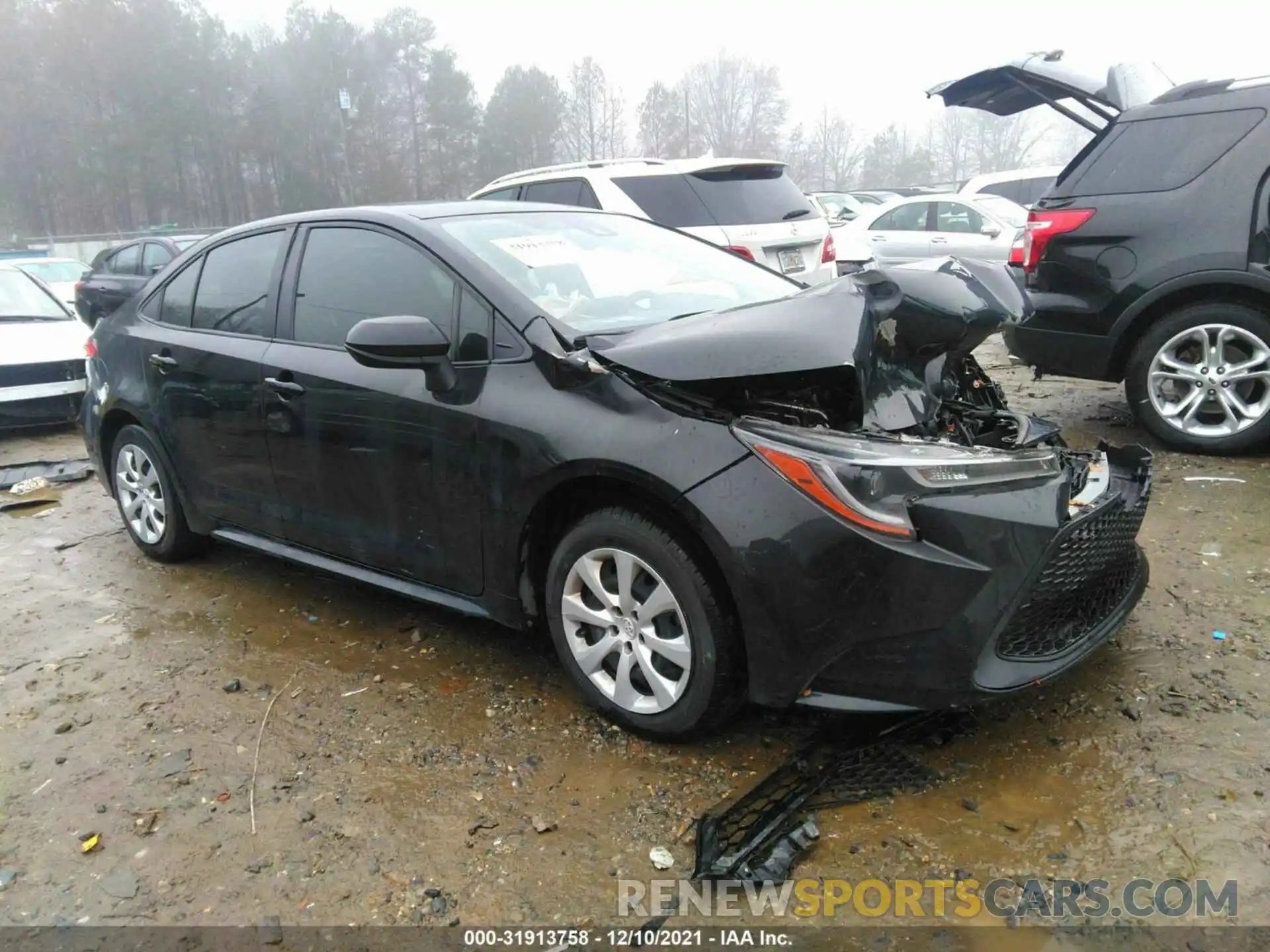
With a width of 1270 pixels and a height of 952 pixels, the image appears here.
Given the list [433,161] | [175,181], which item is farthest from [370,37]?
[175,181]

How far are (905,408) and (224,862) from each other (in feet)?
7.44

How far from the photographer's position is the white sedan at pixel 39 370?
7.56m

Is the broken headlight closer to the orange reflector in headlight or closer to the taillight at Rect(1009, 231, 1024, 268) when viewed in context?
the orange reflector in headlight

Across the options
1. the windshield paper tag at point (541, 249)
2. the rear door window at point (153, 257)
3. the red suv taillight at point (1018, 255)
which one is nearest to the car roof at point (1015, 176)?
the red suv taillight at point (1018, 255)

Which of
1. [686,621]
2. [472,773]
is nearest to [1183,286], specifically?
[686,621]

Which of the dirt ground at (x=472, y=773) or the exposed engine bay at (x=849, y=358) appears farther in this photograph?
the exposed engine bay at (x=849, y=358)

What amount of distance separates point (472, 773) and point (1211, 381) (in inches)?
176

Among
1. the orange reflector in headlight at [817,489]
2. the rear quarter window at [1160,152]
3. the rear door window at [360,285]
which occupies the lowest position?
the orange reflector in headlight at [817,489]

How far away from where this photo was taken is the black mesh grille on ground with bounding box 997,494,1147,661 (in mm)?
2414

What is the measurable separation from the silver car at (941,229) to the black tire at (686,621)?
884 cm

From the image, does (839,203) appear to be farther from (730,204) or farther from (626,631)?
(626,631)

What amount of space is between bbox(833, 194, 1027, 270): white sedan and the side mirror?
8.69m

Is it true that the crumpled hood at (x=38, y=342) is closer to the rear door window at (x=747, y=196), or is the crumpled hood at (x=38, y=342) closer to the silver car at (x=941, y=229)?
the rear door window at (x=747, y=196)

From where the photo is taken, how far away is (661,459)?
2.53 m
